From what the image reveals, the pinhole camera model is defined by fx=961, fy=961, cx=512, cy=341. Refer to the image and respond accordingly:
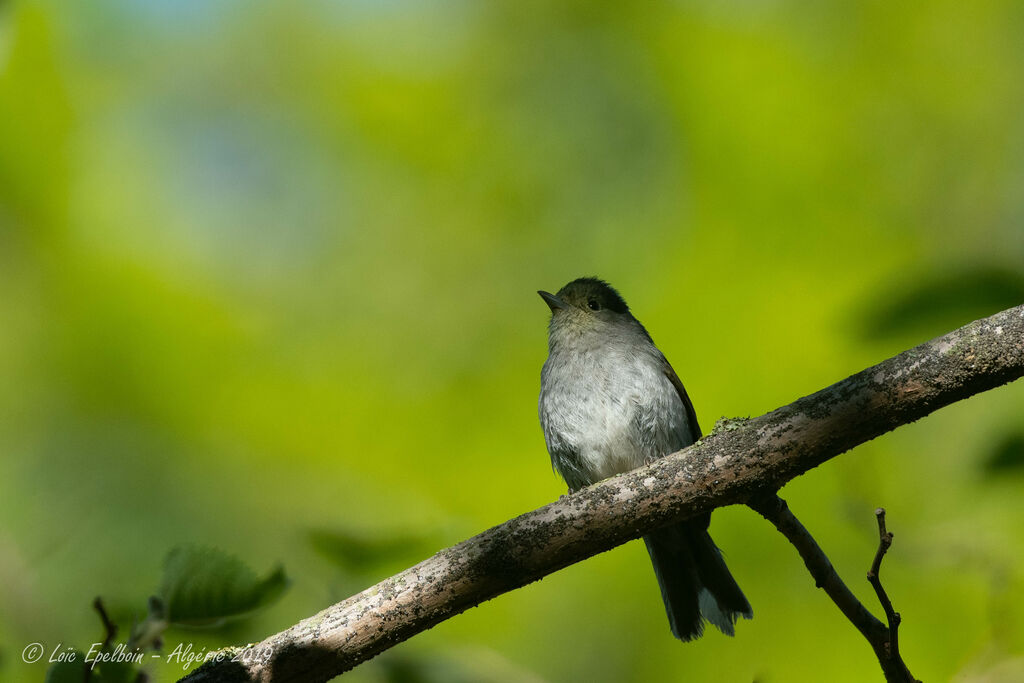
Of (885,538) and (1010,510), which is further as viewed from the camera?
(1010,510)

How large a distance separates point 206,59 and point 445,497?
17.1 ft

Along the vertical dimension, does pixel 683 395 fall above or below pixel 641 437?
above

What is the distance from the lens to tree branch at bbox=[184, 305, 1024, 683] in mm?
2766

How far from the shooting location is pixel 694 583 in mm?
5176

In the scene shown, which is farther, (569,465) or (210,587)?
(569,465)

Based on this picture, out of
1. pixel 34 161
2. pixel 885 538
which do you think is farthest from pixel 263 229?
pixel 885 538

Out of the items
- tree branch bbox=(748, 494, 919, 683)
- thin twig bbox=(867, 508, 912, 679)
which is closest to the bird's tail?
tree branch bbox=(748, 494, 919, 683)

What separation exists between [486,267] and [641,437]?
318cm

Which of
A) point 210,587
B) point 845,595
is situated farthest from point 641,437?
point 210,587

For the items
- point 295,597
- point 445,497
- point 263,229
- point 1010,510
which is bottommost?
point 1010,510

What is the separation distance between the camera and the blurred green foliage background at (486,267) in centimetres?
547

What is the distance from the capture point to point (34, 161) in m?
7.54

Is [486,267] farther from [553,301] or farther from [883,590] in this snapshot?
[883,590]

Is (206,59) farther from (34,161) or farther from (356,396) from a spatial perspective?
(356,396)
